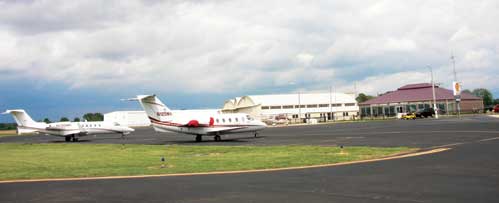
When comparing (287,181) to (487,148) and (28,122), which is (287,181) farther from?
(28,122)

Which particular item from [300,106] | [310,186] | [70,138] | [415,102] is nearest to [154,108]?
[70,138]

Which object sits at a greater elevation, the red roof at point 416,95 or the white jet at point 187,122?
the red roof at point 416,95

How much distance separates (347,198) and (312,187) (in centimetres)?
188

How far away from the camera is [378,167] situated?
1634 cm

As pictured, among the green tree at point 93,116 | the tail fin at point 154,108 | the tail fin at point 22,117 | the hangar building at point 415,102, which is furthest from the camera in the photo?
the green tree at point 93,116

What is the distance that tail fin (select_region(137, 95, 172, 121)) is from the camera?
4104 cm

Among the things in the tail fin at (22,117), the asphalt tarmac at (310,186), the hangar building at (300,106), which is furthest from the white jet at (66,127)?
the hangar building at (300,106)

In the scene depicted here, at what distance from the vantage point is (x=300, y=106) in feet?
449

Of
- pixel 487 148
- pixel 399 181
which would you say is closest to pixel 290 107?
pixel 487 148

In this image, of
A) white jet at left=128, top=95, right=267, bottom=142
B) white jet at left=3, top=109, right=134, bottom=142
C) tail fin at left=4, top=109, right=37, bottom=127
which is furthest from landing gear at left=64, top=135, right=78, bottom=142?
white jet at left=128, top=95, right=267, bottom=142

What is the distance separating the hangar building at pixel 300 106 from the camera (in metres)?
135

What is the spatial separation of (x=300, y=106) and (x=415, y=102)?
1275 inches

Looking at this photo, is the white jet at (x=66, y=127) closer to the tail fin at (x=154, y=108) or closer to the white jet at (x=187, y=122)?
the white jet at (x=187, y=122)

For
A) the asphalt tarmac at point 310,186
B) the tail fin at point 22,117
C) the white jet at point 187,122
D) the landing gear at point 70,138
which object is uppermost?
the tail fin at point 22,117
